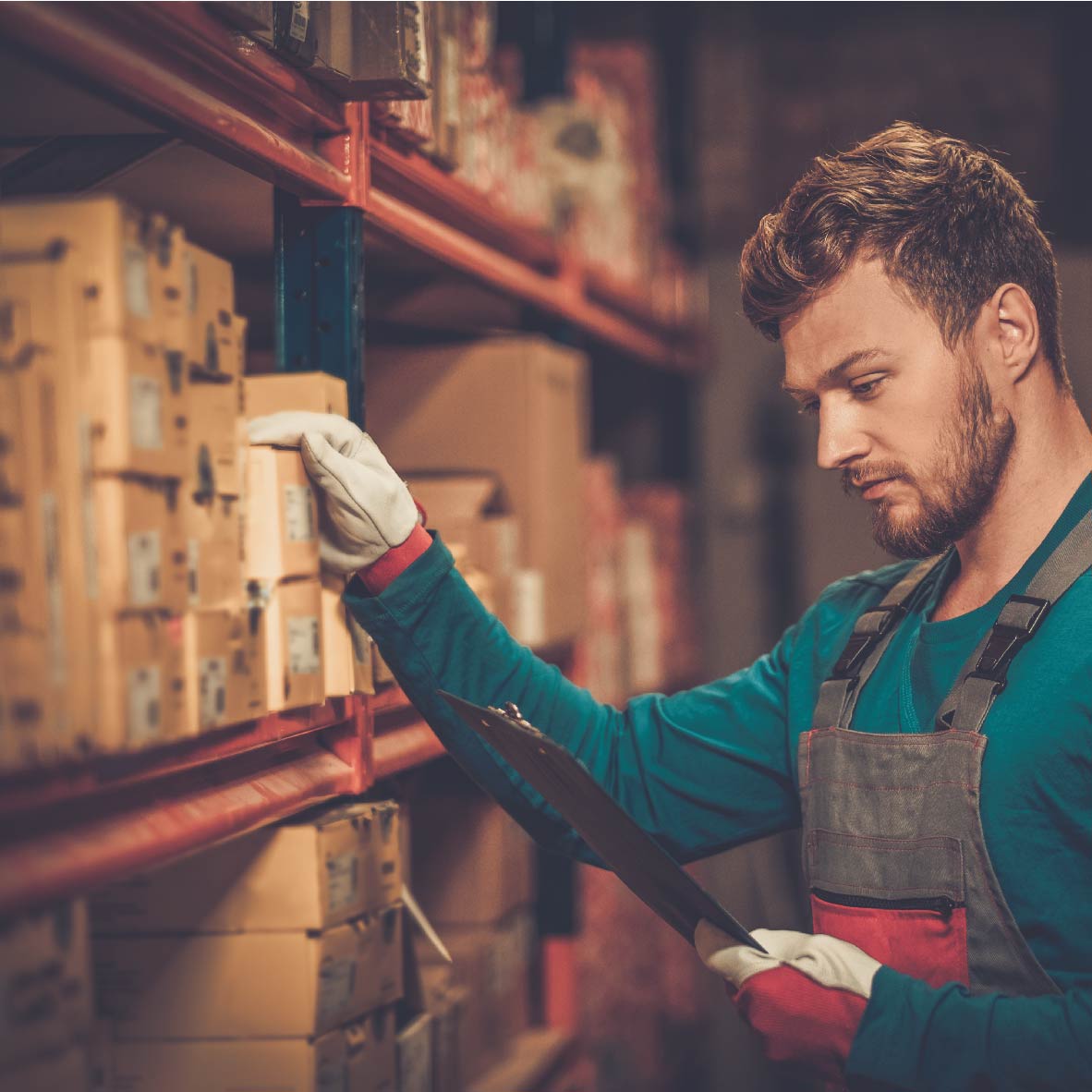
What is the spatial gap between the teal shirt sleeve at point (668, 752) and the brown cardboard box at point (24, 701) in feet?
2.64

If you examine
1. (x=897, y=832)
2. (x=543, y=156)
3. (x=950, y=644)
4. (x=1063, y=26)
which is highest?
(x=1063, y=26)

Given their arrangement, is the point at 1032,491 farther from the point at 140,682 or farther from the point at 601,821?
the point at 140,682

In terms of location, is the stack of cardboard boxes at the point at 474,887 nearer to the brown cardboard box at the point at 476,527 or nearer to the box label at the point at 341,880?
the brown cardboard box at the point at 476,527

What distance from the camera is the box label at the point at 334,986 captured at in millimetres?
1632

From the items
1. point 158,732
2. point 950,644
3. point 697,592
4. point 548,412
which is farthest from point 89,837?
point 697,592

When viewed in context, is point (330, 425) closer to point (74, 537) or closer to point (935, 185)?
point (74, 537)

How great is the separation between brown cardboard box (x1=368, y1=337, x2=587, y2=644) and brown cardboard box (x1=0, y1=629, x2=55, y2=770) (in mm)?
1543

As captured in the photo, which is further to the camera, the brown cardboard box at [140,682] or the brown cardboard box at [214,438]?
the brown cardboard box at [214,438]

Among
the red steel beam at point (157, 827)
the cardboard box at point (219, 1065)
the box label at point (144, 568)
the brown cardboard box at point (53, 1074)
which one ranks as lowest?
the cardboard box at point (219, 1065)

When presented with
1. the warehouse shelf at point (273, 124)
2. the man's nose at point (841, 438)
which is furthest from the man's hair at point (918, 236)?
the warehouse shelf at point (273, 124)

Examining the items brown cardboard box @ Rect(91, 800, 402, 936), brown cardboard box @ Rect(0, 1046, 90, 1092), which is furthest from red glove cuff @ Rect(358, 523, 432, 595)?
brown cardboard box @ Rect(0, 1046, 90, 1092)

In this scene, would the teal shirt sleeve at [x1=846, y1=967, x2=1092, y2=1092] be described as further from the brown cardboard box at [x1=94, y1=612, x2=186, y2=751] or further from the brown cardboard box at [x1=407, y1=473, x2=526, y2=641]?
the brown cardboard box at [x1=407, y1=473, x2=526, y2=641]

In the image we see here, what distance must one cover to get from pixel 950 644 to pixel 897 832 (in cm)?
28

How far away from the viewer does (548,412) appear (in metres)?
2.63
